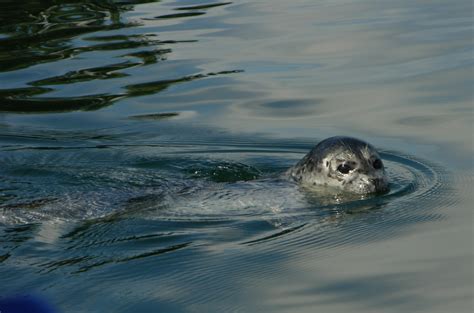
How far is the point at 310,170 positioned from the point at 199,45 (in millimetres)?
5640

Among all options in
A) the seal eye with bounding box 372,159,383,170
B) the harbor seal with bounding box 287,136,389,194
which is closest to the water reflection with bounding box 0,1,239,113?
the harbor seal with bounding box 287,136,389,194

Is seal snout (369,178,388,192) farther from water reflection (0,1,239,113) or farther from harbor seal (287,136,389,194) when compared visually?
water reflection (0,1,239,113)

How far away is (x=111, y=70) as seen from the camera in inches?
504

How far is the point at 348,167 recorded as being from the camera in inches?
324

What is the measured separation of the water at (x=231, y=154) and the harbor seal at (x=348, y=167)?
0.14 metres

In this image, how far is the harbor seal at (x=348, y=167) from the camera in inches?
321

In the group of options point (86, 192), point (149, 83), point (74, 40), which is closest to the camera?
point (86, 192)

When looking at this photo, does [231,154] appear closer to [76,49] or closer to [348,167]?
[348,167]

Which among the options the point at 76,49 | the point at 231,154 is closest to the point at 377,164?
the point at 231,154

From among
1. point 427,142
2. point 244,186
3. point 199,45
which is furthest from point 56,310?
point 199,45

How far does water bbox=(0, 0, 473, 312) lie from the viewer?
629cm

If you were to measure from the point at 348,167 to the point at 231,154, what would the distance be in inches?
66.0

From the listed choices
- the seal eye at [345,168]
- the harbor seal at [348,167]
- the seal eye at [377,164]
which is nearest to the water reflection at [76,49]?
the harbor seal at [348,167]

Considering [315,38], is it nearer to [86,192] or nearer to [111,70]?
[111,70]
